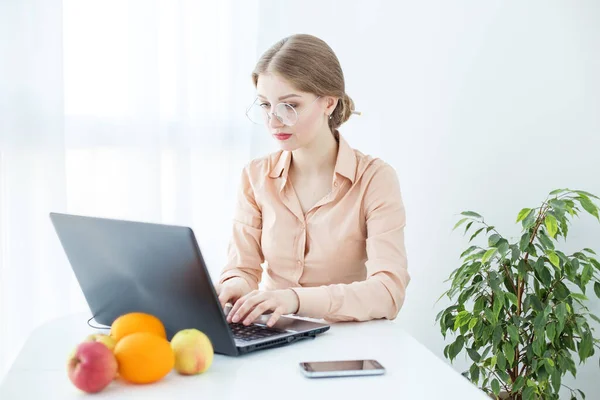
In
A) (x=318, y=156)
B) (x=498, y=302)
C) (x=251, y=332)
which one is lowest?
(x=498, y=302)

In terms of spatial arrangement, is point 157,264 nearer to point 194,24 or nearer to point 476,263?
point 476,263

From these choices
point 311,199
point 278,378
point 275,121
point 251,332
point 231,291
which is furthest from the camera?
point 311,199

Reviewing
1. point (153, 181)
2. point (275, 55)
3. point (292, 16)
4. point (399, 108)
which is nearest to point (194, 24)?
point (292, 16)

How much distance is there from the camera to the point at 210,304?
1264mm

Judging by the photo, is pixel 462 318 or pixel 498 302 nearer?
pixel 498 302

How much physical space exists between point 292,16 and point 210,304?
85.9 inches

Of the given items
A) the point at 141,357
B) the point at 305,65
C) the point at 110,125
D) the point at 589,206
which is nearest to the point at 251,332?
the point at 141,357

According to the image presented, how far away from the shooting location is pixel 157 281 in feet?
4.39

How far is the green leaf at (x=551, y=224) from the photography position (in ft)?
7.71

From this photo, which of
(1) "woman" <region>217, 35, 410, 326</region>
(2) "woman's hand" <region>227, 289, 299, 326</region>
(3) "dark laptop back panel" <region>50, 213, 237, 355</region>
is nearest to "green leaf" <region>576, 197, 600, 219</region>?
(1) "woman" <region>217, 35, 410, 326</region>

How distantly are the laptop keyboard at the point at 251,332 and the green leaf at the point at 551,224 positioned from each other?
3.98 ft

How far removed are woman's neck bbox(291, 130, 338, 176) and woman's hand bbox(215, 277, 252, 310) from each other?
0.40 meters

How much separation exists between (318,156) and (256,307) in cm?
70

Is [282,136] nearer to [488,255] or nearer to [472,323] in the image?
[488,255]
